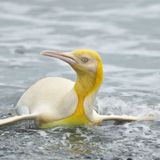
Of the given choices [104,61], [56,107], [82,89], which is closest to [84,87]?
[82,89]

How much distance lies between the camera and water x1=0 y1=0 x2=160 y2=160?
7992 millimetres

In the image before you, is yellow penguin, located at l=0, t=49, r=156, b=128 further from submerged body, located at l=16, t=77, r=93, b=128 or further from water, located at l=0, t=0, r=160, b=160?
water, located at l=0, t=0, r=160, b=160

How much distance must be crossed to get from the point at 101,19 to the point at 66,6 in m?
1.67

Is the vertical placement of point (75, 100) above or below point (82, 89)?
below

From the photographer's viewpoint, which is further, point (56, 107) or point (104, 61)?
point (104, 61)

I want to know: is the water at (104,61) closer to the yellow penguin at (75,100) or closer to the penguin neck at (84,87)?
the yellow penguin at (75,100)

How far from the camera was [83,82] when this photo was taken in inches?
336

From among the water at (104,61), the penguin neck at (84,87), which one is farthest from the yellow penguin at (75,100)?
the water at (104,61)

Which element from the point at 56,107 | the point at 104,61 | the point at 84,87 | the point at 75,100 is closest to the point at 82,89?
the point at 84,87

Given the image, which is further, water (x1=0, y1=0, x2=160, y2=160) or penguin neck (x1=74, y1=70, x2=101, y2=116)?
penguin neck (x1=74, y1=70, x2=101, y2=116)

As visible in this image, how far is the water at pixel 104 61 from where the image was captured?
7992mm

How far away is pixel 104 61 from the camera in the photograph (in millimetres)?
13180

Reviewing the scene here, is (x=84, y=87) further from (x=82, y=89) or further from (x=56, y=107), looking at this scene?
(x=56, y=107)

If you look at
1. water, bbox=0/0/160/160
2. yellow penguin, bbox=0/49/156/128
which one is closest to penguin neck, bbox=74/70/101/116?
yellow penguin, bbox=0/49/156/128
